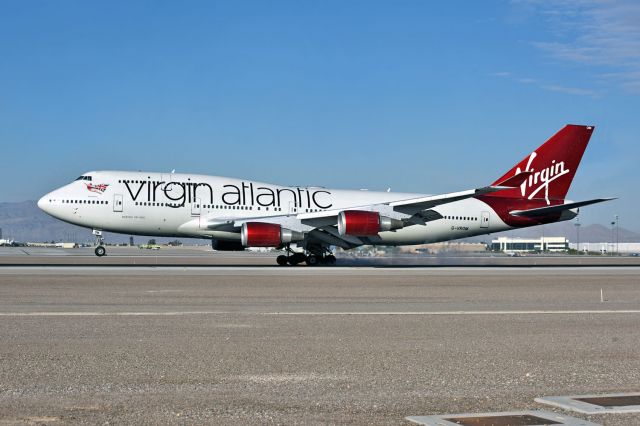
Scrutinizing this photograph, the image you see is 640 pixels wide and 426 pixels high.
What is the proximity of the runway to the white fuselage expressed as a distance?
16.4m

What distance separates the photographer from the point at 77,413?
7.91m

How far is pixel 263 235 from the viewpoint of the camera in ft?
128

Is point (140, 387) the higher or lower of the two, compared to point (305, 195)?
lower

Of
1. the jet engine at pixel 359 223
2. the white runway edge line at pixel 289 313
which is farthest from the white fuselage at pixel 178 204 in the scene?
the white runway edge line at pixel 289 313

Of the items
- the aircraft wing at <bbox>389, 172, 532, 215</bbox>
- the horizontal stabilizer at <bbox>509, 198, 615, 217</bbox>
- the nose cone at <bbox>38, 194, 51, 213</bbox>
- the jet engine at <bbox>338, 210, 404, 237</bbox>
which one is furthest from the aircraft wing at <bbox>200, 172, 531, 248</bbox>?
the nose cone at <bbox>38, 194, 51, 213</bbox>

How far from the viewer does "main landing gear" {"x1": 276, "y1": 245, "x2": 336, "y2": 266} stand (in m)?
42.8

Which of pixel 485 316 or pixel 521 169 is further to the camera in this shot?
pixel 521 169

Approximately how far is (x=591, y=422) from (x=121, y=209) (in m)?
36.3

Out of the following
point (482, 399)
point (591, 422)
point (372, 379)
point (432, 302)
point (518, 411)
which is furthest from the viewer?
point (432, 302)

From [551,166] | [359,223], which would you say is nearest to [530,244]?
[551,166]

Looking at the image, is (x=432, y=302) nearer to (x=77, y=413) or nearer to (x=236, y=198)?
(x=77, y=413)

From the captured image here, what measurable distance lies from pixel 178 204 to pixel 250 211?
395 centimetres

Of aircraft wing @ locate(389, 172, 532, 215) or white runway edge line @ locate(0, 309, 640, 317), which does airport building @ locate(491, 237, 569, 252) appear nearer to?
aircraft wing @ locate(389, 172, 532, 215)

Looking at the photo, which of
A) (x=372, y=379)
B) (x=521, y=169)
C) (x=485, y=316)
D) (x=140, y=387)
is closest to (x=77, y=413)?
(x=140, y=387)
